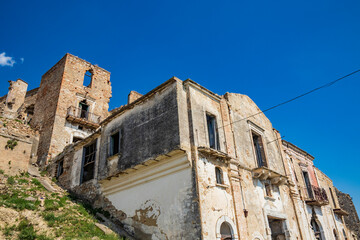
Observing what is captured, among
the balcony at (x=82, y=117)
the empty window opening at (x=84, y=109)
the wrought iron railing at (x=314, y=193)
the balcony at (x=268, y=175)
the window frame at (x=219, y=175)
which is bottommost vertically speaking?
the window frame at (x=219, y=175)

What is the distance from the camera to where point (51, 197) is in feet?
41.4

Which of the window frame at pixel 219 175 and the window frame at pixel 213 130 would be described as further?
the window frame at pixel 213 130

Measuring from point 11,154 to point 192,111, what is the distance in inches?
404

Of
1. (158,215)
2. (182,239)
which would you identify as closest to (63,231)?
(158,215)

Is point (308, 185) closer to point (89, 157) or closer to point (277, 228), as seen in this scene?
point (277, 228)

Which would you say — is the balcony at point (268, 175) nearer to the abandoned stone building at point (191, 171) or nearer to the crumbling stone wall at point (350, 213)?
the abandoned stone building at point (191, 171)

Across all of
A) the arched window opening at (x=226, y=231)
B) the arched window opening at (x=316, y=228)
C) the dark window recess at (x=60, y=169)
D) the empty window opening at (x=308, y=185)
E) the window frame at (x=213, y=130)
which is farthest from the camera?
the empty window opening at (x=308, y=185)

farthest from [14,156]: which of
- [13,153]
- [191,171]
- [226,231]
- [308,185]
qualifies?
[308,185]

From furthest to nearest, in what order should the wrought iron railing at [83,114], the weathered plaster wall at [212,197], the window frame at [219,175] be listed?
the wrought iron railing at [83,114] → the window frame at [219,175] → the weathered plaster wall at [212,197]

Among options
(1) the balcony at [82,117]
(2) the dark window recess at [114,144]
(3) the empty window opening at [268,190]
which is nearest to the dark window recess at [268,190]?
(3) the empty window opening at [268,190]

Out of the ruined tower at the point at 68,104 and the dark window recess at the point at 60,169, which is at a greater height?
the ruined tower at the point at 68,104

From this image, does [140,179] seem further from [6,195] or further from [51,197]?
[6,195]

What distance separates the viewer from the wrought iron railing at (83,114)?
2202 centimetres

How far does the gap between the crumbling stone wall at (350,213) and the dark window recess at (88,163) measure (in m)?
26.9
